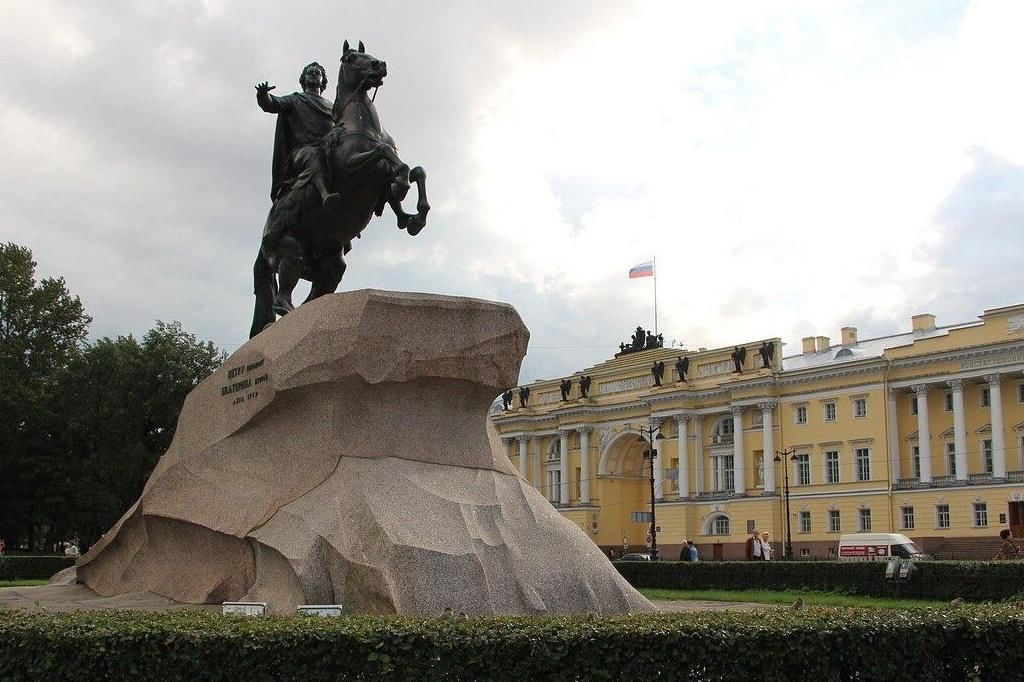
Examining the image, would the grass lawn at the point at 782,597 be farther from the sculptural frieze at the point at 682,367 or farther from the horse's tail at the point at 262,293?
the sculptural frieze at the point at 682,367

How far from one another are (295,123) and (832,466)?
56509 millimetres

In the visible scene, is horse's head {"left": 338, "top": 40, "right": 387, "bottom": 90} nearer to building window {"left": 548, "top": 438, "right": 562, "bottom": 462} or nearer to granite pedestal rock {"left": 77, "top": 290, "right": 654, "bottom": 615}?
granite pedestal rock {"left": 77, "top": 290, "right": 654, "bottom": 615}

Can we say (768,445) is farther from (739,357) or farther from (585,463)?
(585,463)

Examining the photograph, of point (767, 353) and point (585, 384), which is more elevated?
point (767, 353)

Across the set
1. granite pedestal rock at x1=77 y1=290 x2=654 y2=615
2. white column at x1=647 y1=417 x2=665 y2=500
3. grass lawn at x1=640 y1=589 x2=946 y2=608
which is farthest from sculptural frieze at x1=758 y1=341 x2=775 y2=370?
granite pedestal rock at x1=77 y1=290 x2=654 y2=615

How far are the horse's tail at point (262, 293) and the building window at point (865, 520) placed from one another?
54573 millimetres

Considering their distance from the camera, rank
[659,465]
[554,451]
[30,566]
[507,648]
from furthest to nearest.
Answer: [554,451]
[659,465]
[30,566]
[507,648]

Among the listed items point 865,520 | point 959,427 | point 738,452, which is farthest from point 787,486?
point 959,427

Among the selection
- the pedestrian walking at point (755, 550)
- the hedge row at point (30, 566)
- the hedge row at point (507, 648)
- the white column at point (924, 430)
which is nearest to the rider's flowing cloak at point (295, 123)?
the hedge row at point (507, 648)

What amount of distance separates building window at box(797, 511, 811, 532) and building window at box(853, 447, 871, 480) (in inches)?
162

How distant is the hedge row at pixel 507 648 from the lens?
5996mm

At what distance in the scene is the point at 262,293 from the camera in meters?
13.1

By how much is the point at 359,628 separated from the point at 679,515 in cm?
6518

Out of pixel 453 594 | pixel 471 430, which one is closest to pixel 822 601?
pixel 471 430
